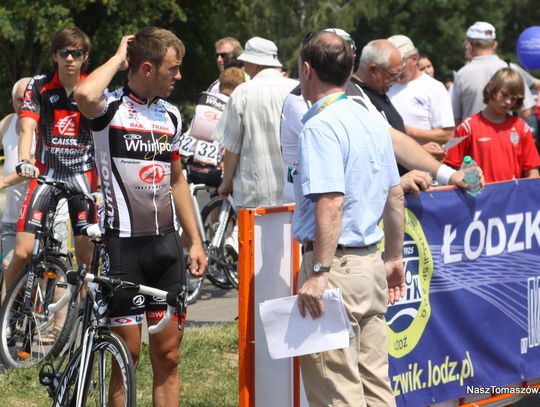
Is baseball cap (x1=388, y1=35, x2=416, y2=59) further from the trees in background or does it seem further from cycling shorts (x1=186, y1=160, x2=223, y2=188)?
the trees in background

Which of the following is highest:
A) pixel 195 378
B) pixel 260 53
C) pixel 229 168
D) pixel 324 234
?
pixel 260 53

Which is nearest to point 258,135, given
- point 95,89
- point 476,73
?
point 476,73

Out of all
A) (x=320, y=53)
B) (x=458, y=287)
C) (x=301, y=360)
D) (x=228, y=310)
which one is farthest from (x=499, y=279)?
(x=228, y=310)

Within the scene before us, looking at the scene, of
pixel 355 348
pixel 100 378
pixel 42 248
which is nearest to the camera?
pixel 355 348

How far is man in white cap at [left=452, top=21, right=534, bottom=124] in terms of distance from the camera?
9.74 m

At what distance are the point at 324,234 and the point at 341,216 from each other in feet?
0.43

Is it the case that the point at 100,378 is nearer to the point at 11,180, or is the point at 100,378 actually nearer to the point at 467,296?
the point at 467,296

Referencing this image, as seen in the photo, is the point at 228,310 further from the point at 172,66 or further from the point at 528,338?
the point at 172,66

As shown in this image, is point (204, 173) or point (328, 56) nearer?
point (328, 56)

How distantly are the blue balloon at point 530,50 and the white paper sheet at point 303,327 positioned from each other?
373 inches

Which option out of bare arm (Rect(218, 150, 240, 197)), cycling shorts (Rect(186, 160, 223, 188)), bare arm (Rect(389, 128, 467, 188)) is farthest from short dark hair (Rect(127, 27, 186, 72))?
cycling shorts (Rect(186, 160, 223, 188))

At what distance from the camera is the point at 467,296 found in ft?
19.2

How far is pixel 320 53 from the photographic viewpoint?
14.2ft

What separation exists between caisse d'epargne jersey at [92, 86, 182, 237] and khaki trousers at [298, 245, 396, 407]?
0.80 meters
